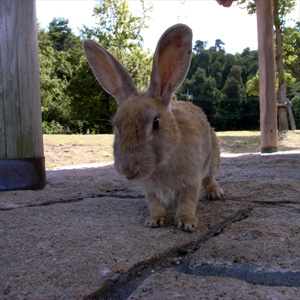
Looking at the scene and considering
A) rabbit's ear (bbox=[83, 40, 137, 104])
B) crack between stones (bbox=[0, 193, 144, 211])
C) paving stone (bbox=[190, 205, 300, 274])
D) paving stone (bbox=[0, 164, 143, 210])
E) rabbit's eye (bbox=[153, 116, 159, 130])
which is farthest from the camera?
paving stone (bbox=[0, 164, 143, 210])

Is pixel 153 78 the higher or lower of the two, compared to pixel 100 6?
lower

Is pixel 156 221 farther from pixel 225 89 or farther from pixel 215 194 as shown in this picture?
pixel 225 89

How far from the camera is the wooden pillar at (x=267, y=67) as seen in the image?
23.1 feet

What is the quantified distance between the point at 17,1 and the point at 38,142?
54.3 inches

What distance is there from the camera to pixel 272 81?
7070 mm

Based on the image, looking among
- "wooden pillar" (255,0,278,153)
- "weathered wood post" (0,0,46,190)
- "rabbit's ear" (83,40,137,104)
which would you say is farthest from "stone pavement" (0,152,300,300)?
"wooden pillar" (255,0,278,153)

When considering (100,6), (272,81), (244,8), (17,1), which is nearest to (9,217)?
(17,1)

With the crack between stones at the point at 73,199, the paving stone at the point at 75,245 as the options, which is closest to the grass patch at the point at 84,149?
the crack between stones at the point at 73,199

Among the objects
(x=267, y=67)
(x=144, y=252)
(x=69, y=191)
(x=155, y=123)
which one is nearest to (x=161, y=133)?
(x=155, y=123)

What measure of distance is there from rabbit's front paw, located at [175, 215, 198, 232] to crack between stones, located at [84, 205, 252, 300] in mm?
101

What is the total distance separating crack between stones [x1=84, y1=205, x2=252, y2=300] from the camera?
122cm

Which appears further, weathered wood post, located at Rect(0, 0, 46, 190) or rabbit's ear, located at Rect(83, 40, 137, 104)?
weathered wood post, located at Rect(0, 0, 46, 190)

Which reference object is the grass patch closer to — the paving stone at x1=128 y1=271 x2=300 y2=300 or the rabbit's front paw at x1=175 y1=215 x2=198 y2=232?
the rabbit's front paw at x1=175 y1=215 x2=198 y2=232

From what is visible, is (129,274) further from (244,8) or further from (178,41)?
(244,8)
